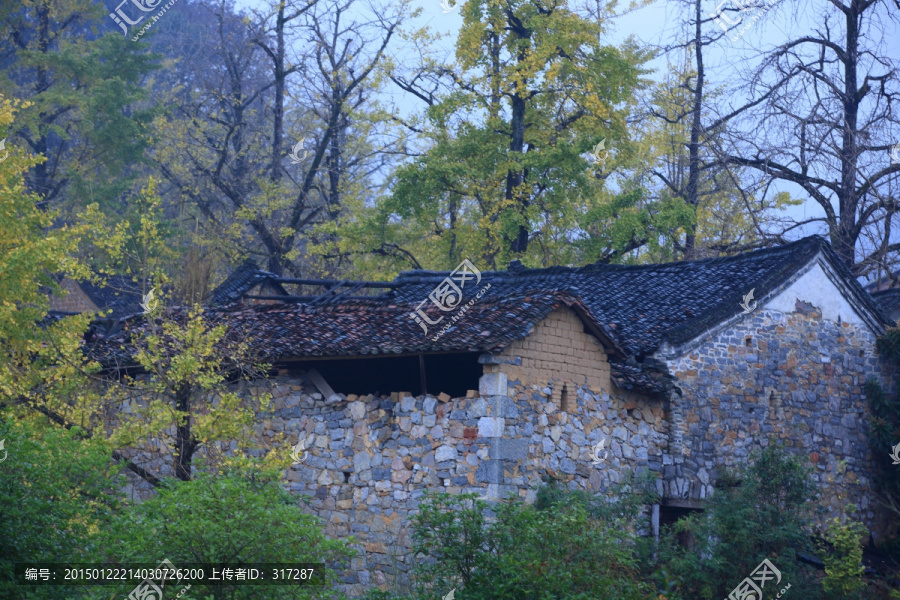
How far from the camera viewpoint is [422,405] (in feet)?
37.0

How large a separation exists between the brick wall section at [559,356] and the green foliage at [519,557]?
8.56ft

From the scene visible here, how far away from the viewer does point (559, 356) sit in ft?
38.4

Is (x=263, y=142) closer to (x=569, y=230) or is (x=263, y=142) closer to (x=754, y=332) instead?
(x=569, y=230)

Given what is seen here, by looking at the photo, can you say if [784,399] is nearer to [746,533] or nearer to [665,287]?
[665,287]

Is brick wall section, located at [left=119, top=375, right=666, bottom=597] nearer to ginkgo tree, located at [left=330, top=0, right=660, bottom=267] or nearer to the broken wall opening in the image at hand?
the broken wall opening

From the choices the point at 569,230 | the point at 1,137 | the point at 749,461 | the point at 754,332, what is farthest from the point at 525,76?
the point at 1,137

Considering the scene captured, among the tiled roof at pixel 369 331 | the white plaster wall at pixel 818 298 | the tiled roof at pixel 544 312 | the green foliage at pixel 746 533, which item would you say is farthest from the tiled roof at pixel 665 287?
the green foliage at pixel 746 533

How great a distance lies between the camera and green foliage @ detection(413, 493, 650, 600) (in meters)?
8.17

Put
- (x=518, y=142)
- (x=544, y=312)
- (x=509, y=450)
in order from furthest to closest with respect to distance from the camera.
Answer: (x=518, y=142), (x=544, y=312), (x=509, y=450)

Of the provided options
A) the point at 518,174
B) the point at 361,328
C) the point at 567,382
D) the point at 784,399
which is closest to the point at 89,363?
the point at 361,328

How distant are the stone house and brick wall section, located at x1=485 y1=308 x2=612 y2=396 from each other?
0.02 m

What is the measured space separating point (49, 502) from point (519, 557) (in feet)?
13.6

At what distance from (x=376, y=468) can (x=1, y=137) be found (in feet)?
20.0

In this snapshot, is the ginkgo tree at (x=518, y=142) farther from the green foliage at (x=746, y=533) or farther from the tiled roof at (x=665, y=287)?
the green foliage at (x=746, y=533)
